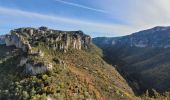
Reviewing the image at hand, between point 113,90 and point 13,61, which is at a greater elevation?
point 13,61

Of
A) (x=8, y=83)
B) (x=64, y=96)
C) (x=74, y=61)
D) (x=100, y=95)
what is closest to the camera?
(x=64, y=96)

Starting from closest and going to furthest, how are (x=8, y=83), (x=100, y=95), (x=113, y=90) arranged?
(x=8, y=83), (x=100, y=95), (x=113, y=90)

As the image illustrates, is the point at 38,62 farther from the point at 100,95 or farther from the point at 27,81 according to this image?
the point at 100,95

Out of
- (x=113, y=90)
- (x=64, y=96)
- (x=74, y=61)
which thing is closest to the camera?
(x=64, y=96)

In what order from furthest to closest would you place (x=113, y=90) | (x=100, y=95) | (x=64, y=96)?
1. (x=113, y=90)
2. (x=100, y=95)
3. (x=64, y=96)

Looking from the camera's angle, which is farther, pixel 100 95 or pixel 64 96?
pixel 100 95

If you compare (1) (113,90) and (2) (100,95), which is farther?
(1) (113,90)

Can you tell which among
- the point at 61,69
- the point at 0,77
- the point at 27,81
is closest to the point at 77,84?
the point at 61,69

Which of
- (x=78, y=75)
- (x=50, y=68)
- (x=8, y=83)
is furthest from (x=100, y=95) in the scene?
(x=8, y=83)

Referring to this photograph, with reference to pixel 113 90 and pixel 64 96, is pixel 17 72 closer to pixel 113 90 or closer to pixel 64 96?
pixel 64 96
